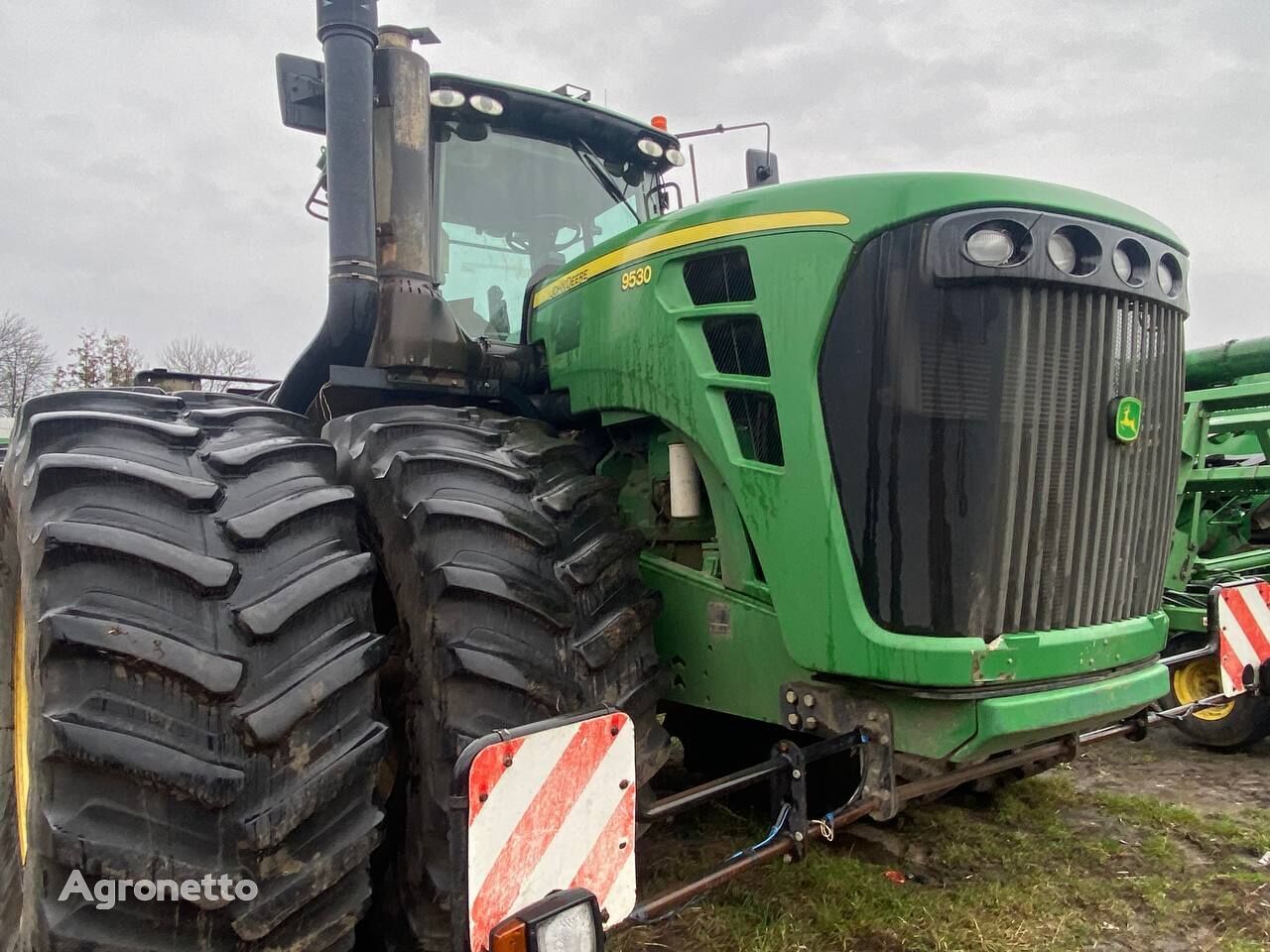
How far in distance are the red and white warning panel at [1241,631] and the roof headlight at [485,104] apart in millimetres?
2874

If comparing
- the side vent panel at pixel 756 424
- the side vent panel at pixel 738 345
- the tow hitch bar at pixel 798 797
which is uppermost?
the side vent panel at pixel 738 345

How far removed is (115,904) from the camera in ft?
5.52

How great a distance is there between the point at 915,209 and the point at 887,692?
1.06 metres

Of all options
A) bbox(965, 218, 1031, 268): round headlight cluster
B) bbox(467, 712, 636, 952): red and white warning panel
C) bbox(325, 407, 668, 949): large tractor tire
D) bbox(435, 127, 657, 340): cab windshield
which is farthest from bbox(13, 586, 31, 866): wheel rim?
bbox(965, 218, 1031, 268): round headlight cluster

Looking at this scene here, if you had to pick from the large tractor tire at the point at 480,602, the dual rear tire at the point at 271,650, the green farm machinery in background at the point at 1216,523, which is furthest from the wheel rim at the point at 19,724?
the green farm machinery in background at the point at 1216,523

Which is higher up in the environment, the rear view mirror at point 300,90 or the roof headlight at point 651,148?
the roof headlight at point 651,148

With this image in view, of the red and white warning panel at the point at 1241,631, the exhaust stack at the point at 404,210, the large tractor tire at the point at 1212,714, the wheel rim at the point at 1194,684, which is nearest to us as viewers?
the exhaust stack at the point at 404,210

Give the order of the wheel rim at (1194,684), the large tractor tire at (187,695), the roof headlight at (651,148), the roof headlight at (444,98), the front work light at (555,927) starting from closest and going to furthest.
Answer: the front work light at (555,927), the large tractor tire at (187,695), the roof headlight at (444,98), the roof headlight at (651,148), the wheel rim at (1194,684)

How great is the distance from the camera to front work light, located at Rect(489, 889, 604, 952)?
4.86ft

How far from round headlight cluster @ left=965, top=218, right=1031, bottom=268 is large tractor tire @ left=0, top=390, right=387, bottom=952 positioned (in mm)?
1493

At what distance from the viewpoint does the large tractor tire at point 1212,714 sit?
444 centimetres

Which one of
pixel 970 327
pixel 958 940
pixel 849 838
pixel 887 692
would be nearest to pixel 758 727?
pixel 849 838

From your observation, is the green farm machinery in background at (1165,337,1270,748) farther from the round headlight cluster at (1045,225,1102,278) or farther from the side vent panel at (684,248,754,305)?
the side vent panel at (684,248,754,305)

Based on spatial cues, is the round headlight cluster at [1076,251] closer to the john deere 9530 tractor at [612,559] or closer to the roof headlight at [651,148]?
the john deere 9530 tractor at [612,559]
